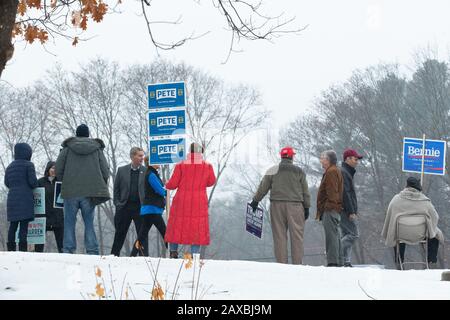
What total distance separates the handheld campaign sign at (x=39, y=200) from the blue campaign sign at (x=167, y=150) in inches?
62.8

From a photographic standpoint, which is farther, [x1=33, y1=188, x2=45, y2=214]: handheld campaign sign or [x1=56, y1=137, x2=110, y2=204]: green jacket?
[x1=33, y1=188, x2=45, y2=214]: handheld campaign sign

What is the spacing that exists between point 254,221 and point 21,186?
3206 mm

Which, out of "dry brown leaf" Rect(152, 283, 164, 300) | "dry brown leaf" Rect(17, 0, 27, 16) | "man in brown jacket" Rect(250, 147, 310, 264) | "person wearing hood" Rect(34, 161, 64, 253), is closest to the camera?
"dry brown leaf" Rect(152, 283, 164, 300)

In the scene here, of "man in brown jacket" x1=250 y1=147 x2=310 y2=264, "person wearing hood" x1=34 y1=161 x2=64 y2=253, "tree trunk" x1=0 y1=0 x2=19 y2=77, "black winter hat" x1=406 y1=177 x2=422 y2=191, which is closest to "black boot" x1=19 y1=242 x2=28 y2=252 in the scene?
"person wearing hood" x1=34 y1=161 x2=64 y2=253

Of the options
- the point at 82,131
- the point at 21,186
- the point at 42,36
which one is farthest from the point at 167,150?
the point at 42,36

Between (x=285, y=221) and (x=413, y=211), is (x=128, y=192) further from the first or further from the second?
(x=413, y=211)

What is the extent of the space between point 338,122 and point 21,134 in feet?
45.2

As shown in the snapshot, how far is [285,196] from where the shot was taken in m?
11.6

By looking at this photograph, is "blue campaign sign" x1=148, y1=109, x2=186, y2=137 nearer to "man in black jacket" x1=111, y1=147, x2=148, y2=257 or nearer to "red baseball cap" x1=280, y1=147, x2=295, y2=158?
"man in black jacket" x1=111, y1=147, x2=148, y2=257

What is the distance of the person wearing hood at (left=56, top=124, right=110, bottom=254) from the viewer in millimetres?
11062

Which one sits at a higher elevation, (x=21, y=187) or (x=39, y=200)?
(x=21, y=187)

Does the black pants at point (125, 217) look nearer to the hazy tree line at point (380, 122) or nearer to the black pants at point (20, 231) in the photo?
the black pants at point (20, 231)

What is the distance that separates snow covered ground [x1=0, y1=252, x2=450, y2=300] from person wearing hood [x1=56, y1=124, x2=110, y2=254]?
102 inches
